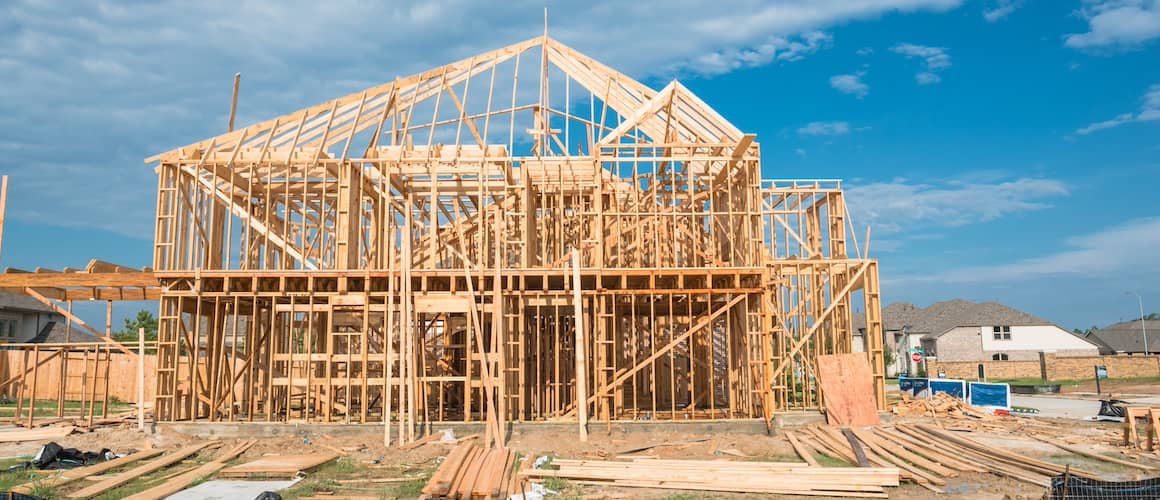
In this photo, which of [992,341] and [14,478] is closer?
[14,478]

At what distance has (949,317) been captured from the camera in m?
62.0

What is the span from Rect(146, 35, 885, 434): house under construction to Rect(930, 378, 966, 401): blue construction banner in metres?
4.82

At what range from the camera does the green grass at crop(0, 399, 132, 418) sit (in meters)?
24.0

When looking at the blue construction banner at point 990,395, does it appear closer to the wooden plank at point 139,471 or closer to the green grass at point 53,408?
the wooden plank at point 139,471

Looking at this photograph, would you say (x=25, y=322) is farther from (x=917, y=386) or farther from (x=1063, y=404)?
(x=1063, y=404)

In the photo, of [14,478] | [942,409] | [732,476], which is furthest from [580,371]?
[942,409]

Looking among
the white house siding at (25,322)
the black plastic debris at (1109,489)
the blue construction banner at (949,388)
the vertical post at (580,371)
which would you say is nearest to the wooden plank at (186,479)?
the vertical post at (580,371)

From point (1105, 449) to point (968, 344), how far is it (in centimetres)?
4635

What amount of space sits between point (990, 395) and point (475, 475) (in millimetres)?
17479

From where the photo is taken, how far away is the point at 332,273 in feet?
57.0

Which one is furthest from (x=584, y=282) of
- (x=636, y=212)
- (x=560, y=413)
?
(x=560, y=413)

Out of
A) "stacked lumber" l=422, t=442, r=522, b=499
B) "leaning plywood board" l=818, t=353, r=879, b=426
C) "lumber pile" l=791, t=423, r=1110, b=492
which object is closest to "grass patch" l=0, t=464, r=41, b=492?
"stacked lumber" l=422, t=442, r=522, b=499

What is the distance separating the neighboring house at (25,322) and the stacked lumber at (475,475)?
1694 inches

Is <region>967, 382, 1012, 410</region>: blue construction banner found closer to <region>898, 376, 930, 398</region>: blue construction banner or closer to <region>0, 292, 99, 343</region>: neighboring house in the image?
<region>898, 376, 930, 398</region>: blue construction banner
